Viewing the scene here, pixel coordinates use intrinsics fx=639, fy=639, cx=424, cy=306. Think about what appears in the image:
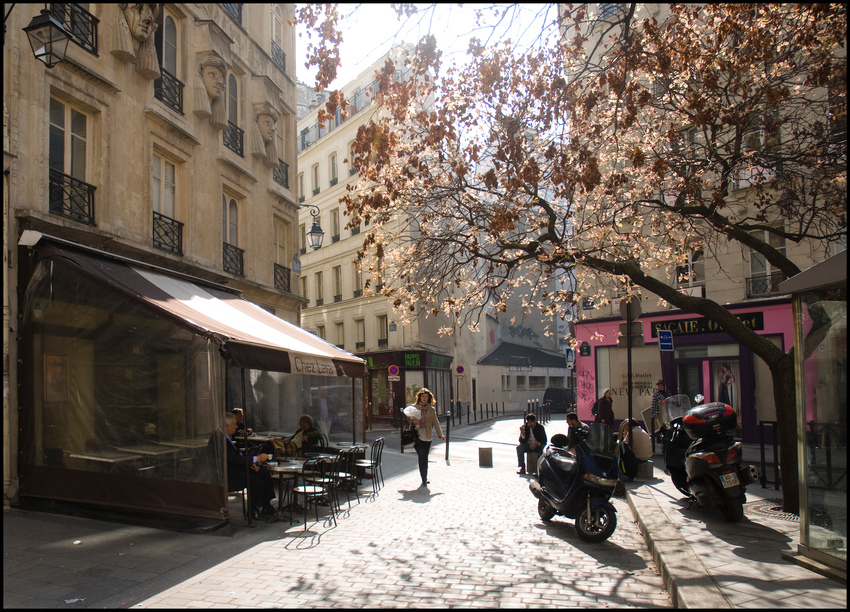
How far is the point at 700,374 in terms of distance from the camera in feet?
66.7

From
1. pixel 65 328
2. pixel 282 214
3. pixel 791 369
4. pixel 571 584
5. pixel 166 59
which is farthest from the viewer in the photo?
pixel 282 214

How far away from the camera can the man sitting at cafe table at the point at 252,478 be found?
8289 millimetres

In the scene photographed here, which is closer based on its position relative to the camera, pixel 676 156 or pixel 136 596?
pixel 136 596

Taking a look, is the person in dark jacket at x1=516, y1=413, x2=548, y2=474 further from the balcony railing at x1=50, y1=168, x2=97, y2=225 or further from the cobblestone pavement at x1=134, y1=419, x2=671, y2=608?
the balcony railing at x1=50, y1=168, x2=97, y2=225

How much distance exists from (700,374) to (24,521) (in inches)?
729

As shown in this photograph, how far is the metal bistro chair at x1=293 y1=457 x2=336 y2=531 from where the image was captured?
8500mm

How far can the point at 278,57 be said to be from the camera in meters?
18.9

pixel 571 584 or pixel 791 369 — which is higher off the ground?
pixel 791 369

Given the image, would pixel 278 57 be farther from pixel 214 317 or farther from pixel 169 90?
pixel 214 317

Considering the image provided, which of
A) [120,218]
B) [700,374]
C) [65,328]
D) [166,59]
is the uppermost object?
[166,59]


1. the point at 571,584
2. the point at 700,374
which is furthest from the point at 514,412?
the point at 571,584

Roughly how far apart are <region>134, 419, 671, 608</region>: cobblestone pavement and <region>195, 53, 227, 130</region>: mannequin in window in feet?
31.6

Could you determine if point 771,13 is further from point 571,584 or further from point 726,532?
point 571,584

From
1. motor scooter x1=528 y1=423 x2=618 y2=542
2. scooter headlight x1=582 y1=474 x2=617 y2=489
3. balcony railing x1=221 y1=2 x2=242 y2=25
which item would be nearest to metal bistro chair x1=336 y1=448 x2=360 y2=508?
motor scooter x1=528 y1=423 x2=618 y2=542
